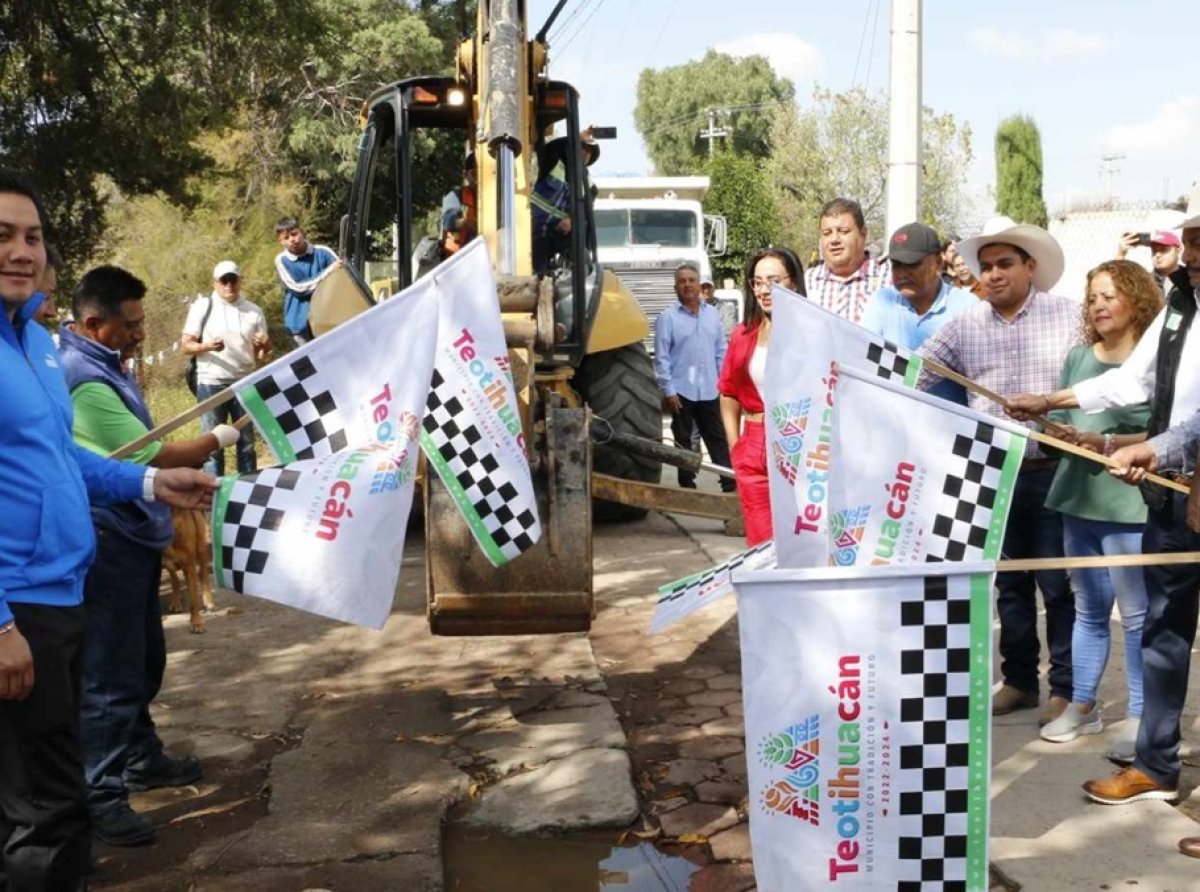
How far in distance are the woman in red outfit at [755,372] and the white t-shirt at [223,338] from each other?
545cm

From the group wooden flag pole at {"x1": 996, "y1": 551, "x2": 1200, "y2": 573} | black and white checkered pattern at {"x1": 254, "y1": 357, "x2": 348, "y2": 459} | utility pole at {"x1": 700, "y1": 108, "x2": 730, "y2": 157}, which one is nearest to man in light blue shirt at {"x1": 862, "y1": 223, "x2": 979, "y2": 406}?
wooden flag pole at {"x1": 996, "y1": 551, "x2": 1200, "y2": 573}

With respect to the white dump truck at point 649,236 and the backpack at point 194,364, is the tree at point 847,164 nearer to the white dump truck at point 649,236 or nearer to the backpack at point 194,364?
the white dump truck at point 649,236

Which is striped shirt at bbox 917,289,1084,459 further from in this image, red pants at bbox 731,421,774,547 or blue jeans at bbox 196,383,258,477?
blue jeans at bbox 196,383,258,477

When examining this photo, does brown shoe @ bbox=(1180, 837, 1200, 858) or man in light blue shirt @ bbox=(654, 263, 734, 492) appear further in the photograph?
man in light blue shirt @ bbox=(654, 263, 734, 492)

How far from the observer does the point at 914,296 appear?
5449 millimetres

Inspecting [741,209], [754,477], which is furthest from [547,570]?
[741,209]

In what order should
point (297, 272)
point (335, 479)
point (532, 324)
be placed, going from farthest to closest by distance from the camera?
point (297, 272) < point (532, 324) < point (335, 479)

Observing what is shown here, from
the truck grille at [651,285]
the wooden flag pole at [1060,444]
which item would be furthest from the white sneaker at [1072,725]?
the truck grille at [651,285]

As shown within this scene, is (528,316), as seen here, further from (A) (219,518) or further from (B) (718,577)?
(A) (219,518)

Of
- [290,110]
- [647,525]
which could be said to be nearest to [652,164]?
[290,110]

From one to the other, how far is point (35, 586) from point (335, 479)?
105 centimetres

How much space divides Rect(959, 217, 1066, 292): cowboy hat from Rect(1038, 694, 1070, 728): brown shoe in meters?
1.60

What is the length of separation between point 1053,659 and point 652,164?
66680 millimetres

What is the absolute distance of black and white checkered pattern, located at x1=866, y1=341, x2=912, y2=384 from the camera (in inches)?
170
